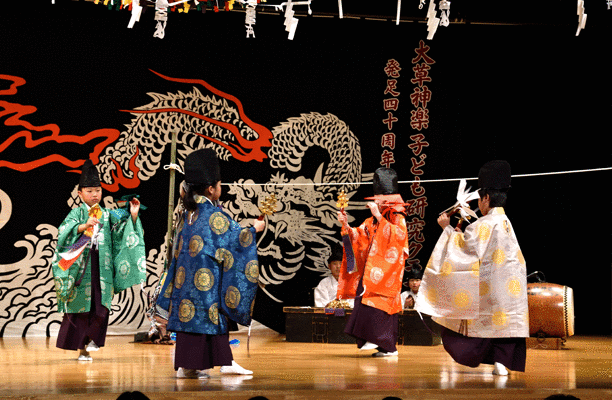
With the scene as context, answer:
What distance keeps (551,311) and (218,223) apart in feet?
12.6

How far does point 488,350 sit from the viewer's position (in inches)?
183

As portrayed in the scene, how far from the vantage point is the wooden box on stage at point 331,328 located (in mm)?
7035

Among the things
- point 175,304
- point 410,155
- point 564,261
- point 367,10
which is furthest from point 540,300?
point 175,304

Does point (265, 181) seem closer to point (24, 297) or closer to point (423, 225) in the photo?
point (423, 225)

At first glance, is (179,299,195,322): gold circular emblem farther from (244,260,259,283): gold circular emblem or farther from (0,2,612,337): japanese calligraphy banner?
(0,2,612,337): japanese calligraphy banner

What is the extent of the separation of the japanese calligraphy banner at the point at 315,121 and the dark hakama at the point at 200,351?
153 inches

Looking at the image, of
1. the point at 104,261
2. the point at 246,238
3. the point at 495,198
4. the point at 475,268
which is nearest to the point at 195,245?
the point at 246,238

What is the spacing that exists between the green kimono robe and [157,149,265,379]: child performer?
4.58 ft

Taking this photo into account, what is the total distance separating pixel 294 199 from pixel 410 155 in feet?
4.75

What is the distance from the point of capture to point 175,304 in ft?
13.5

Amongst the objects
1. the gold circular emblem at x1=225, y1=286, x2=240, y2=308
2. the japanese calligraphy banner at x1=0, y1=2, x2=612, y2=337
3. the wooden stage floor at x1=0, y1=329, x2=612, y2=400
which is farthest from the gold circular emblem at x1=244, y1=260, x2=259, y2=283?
the japanese calligraphy banner at x1=0, y1=2, x2=612, y2=337

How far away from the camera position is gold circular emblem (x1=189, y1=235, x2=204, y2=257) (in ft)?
13.6

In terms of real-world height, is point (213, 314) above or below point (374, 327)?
above

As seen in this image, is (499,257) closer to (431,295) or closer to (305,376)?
(431,295)
